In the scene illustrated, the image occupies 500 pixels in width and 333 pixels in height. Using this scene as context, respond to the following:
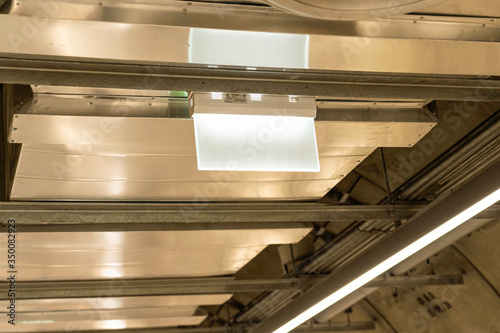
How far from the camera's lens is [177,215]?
171 inches

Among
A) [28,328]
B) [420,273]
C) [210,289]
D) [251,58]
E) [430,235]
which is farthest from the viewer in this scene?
[28,328]

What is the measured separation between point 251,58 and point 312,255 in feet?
12.0

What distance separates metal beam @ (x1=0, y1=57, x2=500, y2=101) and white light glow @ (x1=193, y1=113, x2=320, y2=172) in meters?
0.15

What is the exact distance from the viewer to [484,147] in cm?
414

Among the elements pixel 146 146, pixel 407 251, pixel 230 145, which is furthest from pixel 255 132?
pixel 407 251

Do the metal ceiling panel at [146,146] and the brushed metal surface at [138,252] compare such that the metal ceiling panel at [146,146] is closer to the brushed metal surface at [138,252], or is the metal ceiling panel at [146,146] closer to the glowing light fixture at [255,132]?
the glowing light fixture at [255,132]

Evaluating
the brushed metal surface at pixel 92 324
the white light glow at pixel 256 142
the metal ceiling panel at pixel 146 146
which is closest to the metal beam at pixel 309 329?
the brushed metal surface at pixel 92 324

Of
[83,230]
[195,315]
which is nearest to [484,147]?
[83,230]

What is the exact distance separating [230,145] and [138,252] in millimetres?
2424

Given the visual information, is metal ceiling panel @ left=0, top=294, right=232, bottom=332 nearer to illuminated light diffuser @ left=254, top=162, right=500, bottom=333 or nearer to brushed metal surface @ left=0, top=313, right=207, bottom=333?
brushed metal surface @ left=0, top=313, right=207, bottom=333

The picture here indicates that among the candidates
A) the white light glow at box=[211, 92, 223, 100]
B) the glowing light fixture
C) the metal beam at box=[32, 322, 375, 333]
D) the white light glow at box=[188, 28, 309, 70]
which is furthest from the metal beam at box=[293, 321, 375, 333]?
the white light glow at box=[188, 28, 309, 70]

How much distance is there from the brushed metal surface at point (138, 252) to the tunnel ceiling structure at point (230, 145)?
0.03 meters

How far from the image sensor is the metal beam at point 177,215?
4129 mm

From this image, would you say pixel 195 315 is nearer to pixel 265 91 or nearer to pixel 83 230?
pixel 83 230
